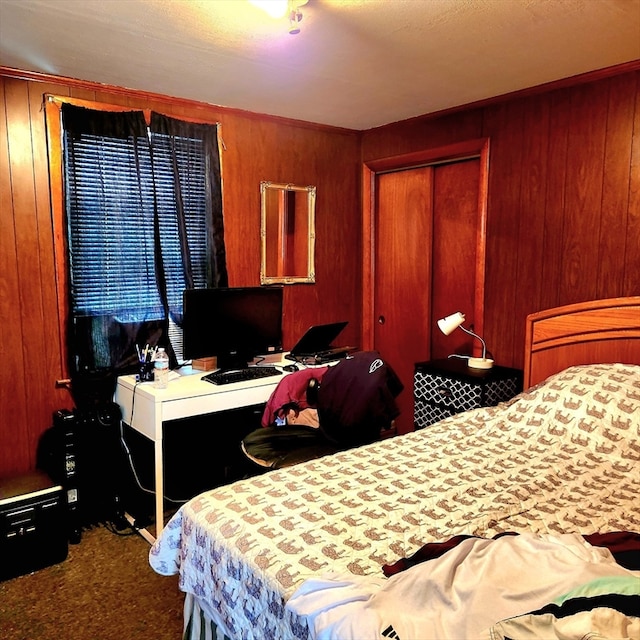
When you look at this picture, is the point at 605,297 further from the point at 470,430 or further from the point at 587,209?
the point at 470,430

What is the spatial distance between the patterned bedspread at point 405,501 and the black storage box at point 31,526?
3.10ft

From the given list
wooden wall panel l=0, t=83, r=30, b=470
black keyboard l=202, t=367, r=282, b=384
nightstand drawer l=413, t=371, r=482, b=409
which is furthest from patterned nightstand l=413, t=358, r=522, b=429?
wooden wall panel l=0, t=83, r=30, b=470

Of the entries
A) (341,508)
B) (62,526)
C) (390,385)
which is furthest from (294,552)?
(62,526)

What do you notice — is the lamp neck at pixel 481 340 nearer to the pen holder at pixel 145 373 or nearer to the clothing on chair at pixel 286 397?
the clothing on chair at pixel 286 397

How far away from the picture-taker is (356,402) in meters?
2.78

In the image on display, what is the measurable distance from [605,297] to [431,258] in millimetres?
1275

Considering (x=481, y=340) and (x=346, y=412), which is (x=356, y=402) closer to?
(x=346, y=412)

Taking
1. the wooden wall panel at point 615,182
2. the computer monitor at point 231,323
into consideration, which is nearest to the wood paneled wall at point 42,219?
the computer monitor at point 231,323

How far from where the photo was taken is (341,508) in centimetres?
179

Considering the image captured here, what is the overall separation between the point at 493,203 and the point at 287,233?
1.41m

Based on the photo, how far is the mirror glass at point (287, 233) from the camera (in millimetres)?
3757

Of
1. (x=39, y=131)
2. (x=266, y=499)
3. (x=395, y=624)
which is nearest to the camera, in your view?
(x=395, y=624)

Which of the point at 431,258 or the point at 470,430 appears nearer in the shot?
the point at 470,430

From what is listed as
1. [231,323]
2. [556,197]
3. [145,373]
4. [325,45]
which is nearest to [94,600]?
[145,373]
